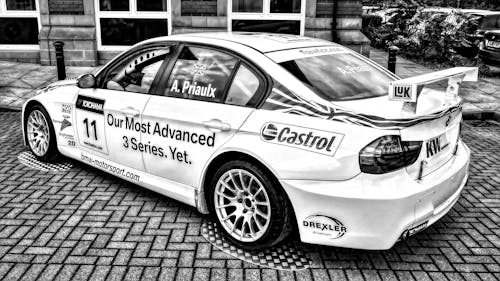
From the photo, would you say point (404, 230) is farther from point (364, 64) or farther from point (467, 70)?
point (364, 64)

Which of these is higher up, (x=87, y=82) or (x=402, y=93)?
(x=402, y=93)

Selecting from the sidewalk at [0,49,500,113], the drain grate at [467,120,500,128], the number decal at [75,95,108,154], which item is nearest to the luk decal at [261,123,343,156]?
the number decal at [75,95,108,154]

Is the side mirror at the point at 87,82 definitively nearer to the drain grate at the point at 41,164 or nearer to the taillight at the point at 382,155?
the drain grate at the point at 41,164

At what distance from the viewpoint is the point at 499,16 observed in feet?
49.2

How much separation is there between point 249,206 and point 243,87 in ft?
3.05

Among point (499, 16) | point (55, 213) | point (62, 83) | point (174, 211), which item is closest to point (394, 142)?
point (174, 211)

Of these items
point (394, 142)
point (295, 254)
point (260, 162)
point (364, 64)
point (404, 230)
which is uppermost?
point (364, 64)

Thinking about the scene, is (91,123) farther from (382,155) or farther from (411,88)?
(411,88)

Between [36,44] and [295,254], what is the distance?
428 inches

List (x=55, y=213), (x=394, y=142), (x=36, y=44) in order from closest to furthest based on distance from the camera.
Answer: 1. (x=394, y=142)
2. (x=55, y=213)
3. (x=36, y=44)

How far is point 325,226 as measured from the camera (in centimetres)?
342

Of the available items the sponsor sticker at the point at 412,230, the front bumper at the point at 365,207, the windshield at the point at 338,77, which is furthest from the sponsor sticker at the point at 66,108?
the sponsor sticker at the point at 412,230

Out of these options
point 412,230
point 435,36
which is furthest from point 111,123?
point 435,36

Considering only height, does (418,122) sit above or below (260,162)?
above
